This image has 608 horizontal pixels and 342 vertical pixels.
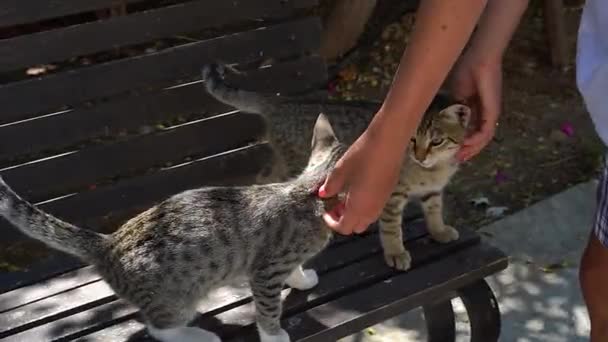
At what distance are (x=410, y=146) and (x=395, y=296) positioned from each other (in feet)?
1.89

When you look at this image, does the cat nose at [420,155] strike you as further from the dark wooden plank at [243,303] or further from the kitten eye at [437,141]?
the dark wooden plank at [243,303]

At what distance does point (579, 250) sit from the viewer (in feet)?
12.9

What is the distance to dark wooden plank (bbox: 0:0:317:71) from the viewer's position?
120 inches

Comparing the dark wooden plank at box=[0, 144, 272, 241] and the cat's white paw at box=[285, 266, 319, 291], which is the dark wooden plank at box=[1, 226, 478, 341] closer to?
the cat's white paw at box=[285, 266, 319, 291]

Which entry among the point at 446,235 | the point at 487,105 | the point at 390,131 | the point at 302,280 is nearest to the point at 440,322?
the point at 446,235

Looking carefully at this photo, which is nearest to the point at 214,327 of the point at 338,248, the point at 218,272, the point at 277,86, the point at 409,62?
the point at 218,272

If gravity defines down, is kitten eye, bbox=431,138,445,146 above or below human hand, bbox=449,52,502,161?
below

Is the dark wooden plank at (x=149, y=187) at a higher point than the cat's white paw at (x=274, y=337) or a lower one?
higher

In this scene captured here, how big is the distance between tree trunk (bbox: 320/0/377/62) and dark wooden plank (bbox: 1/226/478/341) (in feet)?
6.91

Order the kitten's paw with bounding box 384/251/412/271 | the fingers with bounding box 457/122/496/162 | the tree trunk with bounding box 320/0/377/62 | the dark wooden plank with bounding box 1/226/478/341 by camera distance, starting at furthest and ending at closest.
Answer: the tree trunk with bounding box 320/0/377/62, the kitten's paw with bounding box 384/251/412/271, the dark wooden plank with bounding box 1/226/478/341, the fingers with bounding box 457/122/496/162

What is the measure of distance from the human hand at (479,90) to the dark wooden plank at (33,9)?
1.44 metres

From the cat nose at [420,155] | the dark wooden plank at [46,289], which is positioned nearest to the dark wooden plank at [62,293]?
the dark wooden plank at [46,289]

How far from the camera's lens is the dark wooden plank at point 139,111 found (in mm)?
3162

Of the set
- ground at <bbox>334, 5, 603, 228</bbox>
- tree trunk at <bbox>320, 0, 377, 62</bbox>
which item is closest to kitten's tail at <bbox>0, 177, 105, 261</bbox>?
ground at <bbox>334, 5, 603, 228</bbox>
